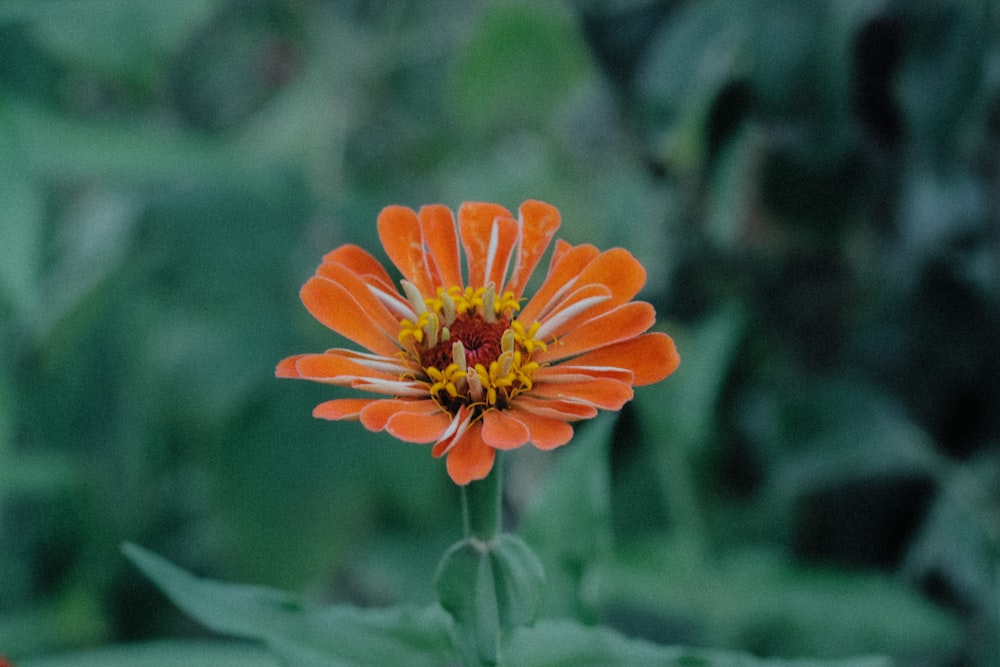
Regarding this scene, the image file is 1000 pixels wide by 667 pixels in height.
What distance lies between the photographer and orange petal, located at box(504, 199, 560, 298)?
0.45 meters

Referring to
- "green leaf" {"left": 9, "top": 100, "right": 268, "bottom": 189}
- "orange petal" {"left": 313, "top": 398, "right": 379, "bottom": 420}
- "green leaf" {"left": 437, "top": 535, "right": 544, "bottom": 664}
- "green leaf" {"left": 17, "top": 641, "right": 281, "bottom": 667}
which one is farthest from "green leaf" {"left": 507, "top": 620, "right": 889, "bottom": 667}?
"green leaf" {"left": 9, "top": 100, "right": 268, "bottom": 189}

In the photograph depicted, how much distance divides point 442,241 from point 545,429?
13 cm

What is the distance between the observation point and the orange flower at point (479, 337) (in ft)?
1.23

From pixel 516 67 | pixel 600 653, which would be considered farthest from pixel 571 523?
pixel 516 67

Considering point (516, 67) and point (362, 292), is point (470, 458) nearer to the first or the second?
point (362, 292)

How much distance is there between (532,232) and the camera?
18.1 inches

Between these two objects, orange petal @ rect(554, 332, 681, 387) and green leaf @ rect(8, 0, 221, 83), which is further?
green leaf @ rect(8, 0, 221, 83)

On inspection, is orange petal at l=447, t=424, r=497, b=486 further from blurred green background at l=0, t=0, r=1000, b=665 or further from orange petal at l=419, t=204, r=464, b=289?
blurred green background at l=0, t=0, r=1000, b=665

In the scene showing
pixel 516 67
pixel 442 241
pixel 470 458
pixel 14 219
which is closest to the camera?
pixel 470 458

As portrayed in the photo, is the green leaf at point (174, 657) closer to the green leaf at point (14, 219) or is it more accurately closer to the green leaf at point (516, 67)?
the green leaf at point (14, 219)

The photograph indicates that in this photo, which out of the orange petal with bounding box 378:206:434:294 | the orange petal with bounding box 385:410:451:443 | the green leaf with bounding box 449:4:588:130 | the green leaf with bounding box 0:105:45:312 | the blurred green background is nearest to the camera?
the orange petal with bounding box 385:410:451:443

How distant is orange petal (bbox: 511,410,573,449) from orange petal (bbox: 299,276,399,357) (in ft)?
0.25

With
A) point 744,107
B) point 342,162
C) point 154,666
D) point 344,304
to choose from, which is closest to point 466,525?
point 344,304

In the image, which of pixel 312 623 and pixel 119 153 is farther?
pixel 119 153
